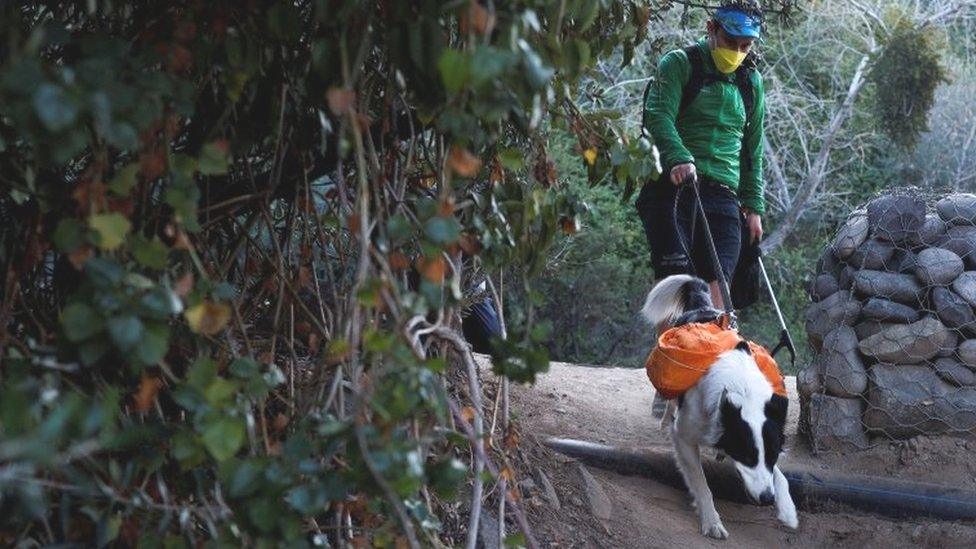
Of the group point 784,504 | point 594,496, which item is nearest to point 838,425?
point 784,504

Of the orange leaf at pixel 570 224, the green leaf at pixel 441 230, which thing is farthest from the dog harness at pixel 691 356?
the green leaf at pixel 441 230

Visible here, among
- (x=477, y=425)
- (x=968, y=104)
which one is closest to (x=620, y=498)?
(x=477, y=425)

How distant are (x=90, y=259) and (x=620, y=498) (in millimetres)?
3571

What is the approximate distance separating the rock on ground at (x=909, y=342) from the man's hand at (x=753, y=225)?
88cm

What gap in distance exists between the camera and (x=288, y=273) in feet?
11.4

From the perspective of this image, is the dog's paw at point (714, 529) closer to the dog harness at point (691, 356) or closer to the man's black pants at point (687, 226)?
the dog harness at point (691, 356)

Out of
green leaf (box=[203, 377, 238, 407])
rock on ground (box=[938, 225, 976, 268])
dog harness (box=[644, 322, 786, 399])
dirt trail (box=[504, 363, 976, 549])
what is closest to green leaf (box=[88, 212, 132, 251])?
green leaf (box=[203, 377, 238, 407])

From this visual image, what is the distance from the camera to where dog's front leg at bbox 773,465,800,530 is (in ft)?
17.0

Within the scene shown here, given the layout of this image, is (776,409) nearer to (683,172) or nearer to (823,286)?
(683,172)

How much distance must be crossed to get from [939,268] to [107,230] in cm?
480

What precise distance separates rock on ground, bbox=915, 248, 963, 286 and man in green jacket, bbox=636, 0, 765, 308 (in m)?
0.97

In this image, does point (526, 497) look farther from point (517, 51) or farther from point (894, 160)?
point (894, 160)

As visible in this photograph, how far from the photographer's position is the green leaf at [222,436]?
228 cm

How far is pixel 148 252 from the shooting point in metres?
2.37
